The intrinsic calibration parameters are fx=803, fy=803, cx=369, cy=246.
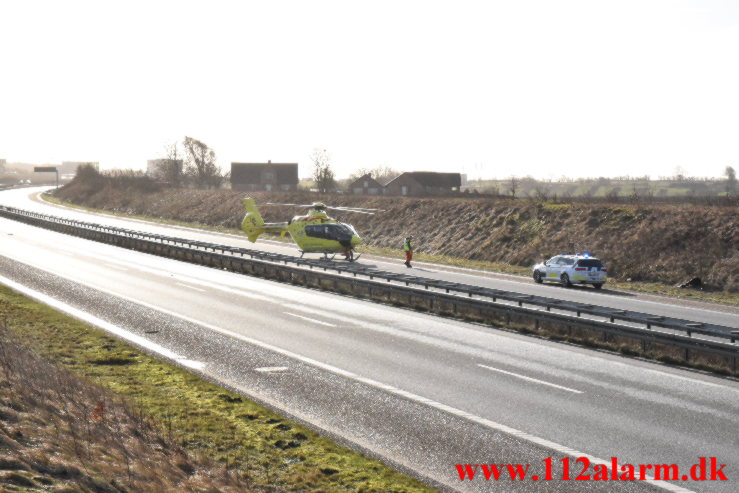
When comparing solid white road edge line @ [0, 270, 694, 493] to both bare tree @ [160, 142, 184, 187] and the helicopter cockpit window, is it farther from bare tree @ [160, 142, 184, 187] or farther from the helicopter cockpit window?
bare tree @ [160, 142, 184, 187]

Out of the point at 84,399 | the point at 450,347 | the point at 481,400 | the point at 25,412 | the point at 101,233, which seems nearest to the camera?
the point at 25,412

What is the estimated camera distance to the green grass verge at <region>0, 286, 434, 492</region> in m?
10.5

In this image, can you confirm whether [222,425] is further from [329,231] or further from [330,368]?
[329,231]

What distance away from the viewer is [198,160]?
493 feet

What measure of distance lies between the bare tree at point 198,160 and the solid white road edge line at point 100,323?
4657 inches

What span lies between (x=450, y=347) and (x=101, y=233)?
144ft

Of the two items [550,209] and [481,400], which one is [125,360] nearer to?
[481,400]

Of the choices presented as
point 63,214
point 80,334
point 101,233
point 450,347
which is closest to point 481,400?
point 450,347

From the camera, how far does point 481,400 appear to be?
46.7 ft

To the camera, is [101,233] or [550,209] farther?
[101,233]

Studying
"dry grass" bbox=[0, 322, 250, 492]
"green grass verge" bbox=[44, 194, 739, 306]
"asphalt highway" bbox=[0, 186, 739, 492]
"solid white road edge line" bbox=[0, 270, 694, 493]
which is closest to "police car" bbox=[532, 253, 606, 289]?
"green grass verge" bbox=[44, 194, 739, 306]

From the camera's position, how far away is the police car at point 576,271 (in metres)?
34.2

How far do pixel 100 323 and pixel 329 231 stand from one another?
65.9 feet

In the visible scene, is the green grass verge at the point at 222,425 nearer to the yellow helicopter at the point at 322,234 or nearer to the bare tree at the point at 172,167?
the yellow helicopter at the point at 322,234
